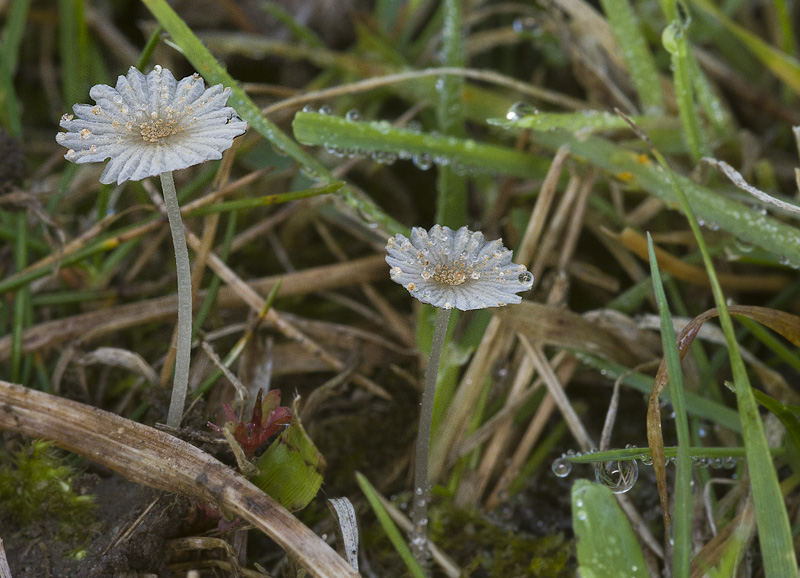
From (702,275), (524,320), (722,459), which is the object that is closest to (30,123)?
(524,320)

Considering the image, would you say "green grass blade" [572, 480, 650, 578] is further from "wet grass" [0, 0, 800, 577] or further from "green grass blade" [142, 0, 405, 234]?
"green grass blade" [142, 0, 405, 234]

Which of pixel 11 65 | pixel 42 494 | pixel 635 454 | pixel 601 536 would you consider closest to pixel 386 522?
pixel 601 536

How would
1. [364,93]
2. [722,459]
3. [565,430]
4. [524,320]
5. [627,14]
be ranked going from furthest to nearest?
[364,93]
[627,14]
[565,430]
[524,320]
[722,459]

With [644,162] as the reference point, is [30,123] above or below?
below

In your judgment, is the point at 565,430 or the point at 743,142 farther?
the point at 743,142

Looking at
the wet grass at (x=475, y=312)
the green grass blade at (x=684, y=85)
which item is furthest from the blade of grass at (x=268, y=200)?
the green grass blade at (x=684, y=85)

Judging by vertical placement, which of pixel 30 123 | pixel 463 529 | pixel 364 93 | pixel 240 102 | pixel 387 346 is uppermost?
pixel 240 102

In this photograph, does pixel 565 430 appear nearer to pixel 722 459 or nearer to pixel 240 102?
pixel 722 459
